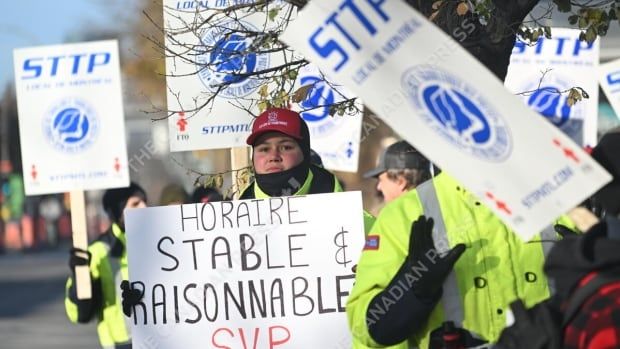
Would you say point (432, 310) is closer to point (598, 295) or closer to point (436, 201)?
point (436, 201)

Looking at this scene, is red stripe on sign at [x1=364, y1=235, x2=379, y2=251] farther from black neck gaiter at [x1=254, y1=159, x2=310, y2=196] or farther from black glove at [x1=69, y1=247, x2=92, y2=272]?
black glove at [x1=69, y1=247, x2=92, y2=272]

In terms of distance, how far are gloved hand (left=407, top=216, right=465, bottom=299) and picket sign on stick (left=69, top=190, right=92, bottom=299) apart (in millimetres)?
4904

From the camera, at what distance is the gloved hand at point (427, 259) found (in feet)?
14.9

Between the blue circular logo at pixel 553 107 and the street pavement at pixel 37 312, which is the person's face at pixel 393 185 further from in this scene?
the street pavement at pixel 37 312

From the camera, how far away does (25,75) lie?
33.4 feet

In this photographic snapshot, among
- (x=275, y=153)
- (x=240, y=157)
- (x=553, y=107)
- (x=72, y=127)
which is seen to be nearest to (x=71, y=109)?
(x=72, y=127)

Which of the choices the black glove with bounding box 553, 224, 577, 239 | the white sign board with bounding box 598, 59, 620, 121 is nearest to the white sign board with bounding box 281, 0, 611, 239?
the black glove with bounding box 553, 224, 577, 239

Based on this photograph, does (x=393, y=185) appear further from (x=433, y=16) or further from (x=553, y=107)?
(x=553, y=107)

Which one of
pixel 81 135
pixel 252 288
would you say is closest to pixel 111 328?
pixel 81 135

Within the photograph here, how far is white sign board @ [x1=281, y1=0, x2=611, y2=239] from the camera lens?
11.9ft

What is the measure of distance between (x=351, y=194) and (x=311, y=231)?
229 mm


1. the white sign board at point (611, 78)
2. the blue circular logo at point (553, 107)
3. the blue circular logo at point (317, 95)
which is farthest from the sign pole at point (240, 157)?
the white sign board at point (611, 78)

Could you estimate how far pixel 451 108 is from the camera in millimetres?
3721

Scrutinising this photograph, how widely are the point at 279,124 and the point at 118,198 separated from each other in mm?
4112
